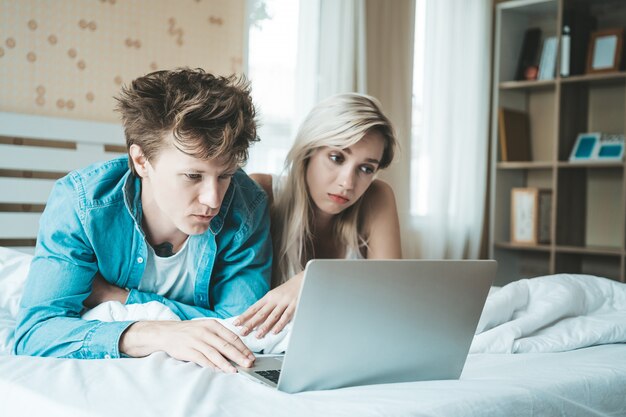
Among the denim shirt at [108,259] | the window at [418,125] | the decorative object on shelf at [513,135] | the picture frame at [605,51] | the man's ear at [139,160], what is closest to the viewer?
the denim shirt at [108,259]

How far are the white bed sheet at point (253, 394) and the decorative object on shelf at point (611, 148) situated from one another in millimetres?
2656

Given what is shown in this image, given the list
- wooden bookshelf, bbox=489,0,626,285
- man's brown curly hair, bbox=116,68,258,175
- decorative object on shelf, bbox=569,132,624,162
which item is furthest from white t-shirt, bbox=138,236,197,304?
decorative object on shelf, bbox=569,132,624,162

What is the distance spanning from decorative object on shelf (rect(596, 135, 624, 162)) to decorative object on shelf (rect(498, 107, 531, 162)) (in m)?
0.44

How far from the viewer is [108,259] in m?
1.31

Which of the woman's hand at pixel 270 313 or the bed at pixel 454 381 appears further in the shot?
the woman's hand at pixel 270 313

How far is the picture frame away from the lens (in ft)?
11.6

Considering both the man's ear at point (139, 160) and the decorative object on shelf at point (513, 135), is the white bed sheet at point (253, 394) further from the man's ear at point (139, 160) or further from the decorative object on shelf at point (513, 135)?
the decorative object on shelf at point (513, 135)

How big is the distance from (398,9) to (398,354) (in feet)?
9.04

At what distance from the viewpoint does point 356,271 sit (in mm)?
880

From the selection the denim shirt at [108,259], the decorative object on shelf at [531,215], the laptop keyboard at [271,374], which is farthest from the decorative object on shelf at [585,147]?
the laptop keyboard at [271,374]

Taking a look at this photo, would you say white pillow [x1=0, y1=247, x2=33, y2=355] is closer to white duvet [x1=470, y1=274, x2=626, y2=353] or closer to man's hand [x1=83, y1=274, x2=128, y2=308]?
man's hand [x1=83, y1=274, x2=128, y2=308]

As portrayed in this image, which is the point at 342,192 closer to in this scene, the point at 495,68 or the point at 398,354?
the point at 398,354

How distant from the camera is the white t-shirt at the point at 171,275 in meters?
1.38

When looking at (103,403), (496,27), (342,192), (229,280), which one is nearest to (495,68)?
(496,27)
